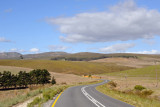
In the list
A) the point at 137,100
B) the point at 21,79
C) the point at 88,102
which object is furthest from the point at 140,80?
the point at 88,102

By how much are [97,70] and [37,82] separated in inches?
3634

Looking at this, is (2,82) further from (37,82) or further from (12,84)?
(37,82)

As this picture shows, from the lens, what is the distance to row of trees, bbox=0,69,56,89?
7194 centimetres

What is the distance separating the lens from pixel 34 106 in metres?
15.8

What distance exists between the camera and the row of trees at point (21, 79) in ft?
236

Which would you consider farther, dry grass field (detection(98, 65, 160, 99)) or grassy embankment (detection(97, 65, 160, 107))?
dry grass field (detection(98, 65, 160, 99))

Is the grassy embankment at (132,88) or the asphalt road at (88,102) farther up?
the asphalt road at (88,102)

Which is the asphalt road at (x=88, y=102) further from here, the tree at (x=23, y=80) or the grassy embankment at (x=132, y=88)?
the tree at (x=23, y=80)

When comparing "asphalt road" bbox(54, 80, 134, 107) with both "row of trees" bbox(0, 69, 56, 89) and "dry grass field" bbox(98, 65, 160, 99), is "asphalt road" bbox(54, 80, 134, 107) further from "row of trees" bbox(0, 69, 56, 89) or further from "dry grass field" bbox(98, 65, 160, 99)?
"row of trees" bbox(0, 69, 56, 89)

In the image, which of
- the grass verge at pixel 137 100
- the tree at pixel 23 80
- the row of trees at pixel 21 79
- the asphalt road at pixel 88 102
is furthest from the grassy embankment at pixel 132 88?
the tree at pixel 23 80

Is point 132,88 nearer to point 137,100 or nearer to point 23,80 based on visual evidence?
point 137,100

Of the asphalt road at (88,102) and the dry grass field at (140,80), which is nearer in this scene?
the asphalt road at (88,102)

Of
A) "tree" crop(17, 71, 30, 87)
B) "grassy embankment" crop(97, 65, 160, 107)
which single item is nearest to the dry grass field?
"grassy embankment" crop(97, 65, 160, 107)

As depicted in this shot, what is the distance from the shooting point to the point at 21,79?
3027 inches
